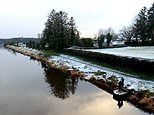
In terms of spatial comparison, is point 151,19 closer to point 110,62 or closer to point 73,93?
point 110,62

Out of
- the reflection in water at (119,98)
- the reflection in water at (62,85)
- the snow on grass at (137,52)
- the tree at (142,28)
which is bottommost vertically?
the reflection in water at (62,85)

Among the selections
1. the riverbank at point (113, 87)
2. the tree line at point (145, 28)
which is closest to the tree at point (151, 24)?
the tree line at point (145, 28)

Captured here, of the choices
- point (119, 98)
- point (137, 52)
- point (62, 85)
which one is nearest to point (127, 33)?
point (137, 52)

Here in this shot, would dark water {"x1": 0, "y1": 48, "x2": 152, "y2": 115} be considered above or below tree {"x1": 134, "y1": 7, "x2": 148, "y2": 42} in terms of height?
below

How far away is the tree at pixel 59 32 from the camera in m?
73.8

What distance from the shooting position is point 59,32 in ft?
244

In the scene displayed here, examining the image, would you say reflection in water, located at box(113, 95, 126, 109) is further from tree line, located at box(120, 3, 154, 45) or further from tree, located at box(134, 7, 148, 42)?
tree, located at box(134, 7, 148, 42)

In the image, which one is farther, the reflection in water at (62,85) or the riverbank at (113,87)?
the reflection in water at (62,85)

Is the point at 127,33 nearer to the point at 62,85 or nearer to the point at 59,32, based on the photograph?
the point at 59,32

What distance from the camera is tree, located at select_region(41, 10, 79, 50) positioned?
73750mm

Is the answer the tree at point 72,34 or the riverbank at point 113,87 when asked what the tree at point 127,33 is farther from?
the riverbank at point 113,87

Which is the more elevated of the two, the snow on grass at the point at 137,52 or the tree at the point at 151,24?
the tree at the point at 151,24

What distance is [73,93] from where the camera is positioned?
1001 inches

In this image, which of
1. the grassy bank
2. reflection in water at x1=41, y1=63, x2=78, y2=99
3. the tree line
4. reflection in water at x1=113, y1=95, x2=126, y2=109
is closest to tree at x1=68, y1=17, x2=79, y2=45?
the tree line
